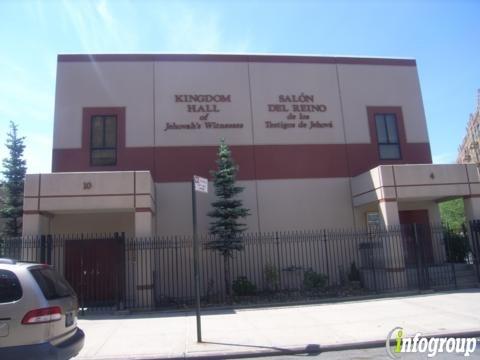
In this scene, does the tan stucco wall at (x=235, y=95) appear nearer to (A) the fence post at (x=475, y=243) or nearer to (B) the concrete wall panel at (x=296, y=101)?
(B) the concrete wall panel at (x=296, y=101)

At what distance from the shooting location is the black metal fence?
561 inches

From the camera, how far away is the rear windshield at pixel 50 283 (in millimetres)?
6257

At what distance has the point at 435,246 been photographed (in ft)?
61.3

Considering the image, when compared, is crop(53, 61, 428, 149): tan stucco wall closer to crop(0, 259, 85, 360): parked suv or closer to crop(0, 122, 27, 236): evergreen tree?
crop(0, 122, 27, 236): evergreen tree

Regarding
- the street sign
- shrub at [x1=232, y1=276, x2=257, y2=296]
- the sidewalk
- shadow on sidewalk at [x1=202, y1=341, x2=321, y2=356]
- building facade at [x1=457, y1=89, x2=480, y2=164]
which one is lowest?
shadow on sidewalk at [x1=202, y1=341, x2=321, y2=356]

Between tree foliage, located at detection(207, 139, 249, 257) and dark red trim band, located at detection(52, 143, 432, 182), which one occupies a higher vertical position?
dark red trim band, located at detection(52, 143, 432, 182)

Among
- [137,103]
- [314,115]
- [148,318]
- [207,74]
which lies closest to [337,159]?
[314,115]

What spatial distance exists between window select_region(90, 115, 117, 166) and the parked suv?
480 inches

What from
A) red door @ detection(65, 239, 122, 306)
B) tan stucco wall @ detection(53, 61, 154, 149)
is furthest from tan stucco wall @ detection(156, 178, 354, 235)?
tan stucco wall @ detection(53, 61, 154, 149)

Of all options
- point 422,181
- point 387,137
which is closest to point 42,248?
point 422,181

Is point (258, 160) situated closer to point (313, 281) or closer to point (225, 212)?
point (225, 212)

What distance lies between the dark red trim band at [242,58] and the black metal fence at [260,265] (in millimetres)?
7997

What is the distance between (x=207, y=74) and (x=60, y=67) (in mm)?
6421

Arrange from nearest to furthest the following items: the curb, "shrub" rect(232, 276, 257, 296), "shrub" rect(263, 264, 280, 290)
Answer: the curb → "shrub" rect(232, 276, 257, 296) → "shrub" rect(263, 264, 280, 290)
